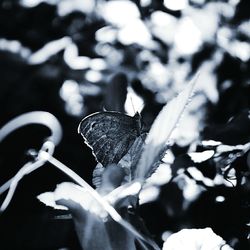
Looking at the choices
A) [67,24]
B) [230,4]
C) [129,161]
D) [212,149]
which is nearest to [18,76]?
[67,24]

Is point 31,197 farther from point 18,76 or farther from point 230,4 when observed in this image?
point 230,4
